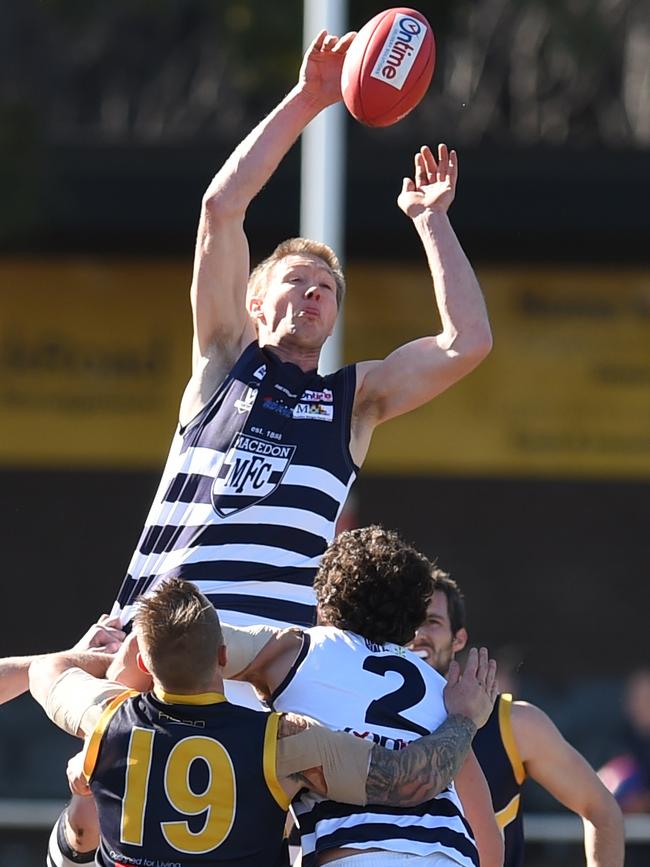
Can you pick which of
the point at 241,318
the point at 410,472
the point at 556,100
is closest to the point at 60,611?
the point at 410,472

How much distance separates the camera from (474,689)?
424cm

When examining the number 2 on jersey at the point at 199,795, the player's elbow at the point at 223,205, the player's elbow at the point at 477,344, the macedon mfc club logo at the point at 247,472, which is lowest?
the number 2 on jersey at the point at 199,795

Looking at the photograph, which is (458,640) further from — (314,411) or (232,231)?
(232,231)

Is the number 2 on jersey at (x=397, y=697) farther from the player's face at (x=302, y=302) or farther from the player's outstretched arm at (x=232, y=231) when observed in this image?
the player's outstretched arm at (x=232, y=231)

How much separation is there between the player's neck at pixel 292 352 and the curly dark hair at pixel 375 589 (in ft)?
2.57

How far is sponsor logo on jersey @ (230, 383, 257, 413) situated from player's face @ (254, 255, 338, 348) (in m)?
0.19

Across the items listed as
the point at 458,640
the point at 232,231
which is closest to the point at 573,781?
the point at 458,640

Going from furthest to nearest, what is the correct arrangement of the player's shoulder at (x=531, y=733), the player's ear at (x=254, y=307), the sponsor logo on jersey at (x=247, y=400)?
the player's shoulder at (x=531, y=733) → the player's ear at (x=254, y=307) → the sponsor logo on jersey at (x=247, y=400)

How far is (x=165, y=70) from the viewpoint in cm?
1269

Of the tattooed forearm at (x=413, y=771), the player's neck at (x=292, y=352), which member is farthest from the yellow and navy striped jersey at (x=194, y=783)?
the player's neck at (x=292, y=352)

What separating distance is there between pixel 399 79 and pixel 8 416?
324 inches

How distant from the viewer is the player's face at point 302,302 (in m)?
4.73

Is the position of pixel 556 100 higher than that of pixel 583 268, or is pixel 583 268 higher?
pixel 556 100

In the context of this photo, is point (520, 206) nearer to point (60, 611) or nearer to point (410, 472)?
point (410, 472)
